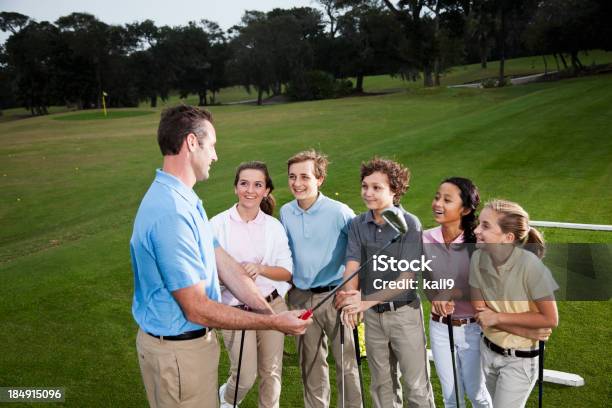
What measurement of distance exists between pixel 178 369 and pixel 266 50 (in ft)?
222

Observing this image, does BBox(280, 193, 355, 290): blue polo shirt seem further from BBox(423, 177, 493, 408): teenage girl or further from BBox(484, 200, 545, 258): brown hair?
BBox(484, 200, 545, 258): brown hair

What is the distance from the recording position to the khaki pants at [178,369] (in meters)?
3.06

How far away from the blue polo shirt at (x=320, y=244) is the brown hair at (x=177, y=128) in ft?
5.74

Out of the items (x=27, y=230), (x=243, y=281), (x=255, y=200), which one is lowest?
(x=27, y=230)

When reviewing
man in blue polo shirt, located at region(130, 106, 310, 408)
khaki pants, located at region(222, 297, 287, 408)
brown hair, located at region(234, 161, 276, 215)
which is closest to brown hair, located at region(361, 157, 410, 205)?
brown hair, located at region(234, 161, 276, 215)

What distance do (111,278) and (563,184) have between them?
32.4ft

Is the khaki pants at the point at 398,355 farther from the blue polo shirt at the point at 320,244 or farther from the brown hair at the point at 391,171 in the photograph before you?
the brown hair at the point at 391,171

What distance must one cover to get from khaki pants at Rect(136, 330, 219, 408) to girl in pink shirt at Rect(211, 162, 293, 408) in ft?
3.86

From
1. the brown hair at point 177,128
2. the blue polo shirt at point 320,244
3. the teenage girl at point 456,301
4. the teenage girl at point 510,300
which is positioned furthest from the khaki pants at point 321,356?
the brown hair at point 177,128

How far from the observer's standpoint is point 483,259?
3.60m

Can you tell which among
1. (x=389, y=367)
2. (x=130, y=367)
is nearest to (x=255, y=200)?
(x=389, y=367)

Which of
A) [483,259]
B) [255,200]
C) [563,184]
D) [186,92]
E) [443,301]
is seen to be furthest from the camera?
[186,92]

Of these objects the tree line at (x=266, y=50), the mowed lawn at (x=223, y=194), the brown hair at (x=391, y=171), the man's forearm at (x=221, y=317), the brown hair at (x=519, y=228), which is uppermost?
the tree line at (x=266, y=50)

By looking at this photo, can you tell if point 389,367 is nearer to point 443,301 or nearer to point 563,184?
point 443,301
